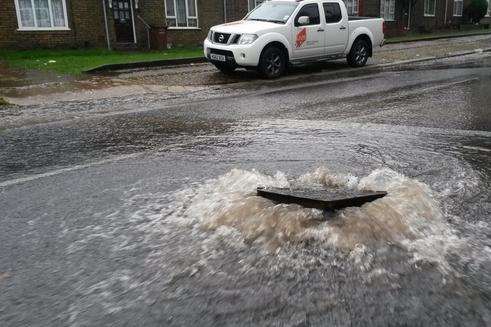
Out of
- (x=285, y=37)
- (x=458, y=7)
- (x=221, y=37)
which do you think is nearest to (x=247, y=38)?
(x=221, y=37)

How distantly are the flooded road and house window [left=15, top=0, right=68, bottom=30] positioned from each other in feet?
49.0

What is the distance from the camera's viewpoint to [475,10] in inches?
1620

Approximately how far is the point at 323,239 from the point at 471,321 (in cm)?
95

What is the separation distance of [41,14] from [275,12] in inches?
438

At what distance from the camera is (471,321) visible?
7.20ft

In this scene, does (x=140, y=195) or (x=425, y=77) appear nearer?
(x=140, y=195)

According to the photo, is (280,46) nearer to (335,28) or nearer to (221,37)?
(221,37)

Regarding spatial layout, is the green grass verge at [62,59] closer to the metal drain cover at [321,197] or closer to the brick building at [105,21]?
the brick building at [105,21]

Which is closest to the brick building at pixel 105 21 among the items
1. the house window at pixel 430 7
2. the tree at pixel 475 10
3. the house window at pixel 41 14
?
the house window at pixel 41 14

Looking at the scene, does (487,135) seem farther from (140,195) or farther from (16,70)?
(16,70)

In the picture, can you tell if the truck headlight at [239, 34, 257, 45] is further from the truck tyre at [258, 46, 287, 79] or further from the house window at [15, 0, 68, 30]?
the house window at [15, 0, 68, 30]

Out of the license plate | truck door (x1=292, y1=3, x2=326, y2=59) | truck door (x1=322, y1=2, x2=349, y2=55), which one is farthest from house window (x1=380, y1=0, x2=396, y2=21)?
the license plate

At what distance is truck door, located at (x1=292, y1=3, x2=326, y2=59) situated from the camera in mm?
12633

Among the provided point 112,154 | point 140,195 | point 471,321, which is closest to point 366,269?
point 471,321
